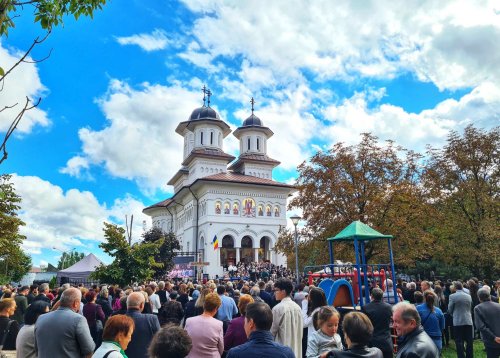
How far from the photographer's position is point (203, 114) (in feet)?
186

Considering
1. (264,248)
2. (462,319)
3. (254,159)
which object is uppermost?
(254,159)

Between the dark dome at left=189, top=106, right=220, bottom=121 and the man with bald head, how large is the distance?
52144 millimetres

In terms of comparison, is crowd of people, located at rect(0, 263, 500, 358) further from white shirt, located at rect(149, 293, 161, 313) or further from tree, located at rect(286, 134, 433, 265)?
tree, located at rect(286, 134, 433, 265)

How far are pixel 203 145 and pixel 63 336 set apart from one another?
5002cm

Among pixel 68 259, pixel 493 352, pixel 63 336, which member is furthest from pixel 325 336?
pixel 68 259

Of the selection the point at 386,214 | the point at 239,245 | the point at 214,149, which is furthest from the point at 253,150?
the point at 386,214

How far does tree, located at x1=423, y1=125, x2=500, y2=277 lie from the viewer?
79.7 feet

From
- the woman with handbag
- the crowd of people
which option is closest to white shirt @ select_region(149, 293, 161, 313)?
the crowd of people

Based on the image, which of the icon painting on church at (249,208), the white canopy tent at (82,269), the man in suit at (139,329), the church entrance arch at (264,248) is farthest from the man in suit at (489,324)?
the church entrance arch at (264,248)

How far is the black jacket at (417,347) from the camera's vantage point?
11.7 feet

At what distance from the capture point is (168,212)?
62.1 meters

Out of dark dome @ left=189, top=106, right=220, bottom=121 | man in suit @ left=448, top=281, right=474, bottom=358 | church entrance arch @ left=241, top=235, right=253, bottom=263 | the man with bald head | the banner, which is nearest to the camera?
the man with bald head

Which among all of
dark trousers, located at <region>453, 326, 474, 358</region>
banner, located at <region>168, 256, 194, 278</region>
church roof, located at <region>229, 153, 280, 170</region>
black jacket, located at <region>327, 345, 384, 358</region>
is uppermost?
church roof, located at <region>229, 153, 280, 170</region>

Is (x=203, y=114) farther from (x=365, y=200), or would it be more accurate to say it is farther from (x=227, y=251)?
(x=365, y=200)
